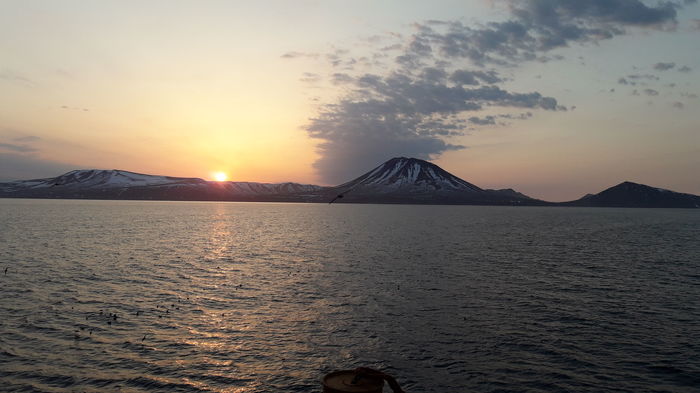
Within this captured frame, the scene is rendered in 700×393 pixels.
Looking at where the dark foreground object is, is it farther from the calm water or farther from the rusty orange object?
the calm water

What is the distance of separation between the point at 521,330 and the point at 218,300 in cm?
2686

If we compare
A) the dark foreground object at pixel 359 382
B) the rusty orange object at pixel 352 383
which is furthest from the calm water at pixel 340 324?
the dark foreground object at pixel 359 382

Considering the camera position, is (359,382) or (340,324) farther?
(340,324)

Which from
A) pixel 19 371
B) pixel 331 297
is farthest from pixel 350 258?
pixel 19 371

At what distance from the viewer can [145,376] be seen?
74.0 feet

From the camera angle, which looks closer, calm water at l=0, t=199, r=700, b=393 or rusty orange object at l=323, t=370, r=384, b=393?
rusty orange object at l=323, t=370, r=384, b=393

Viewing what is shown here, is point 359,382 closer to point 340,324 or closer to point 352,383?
point 352,383

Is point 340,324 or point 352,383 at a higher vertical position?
point 352,383

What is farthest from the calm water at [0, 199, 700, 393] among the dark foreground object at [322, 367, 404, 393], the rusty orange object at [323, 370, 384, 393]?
the dark foreground object at [322, 367, 404, 393]

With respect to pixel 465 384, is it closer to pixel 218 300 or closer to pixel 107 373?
pixel 107 373

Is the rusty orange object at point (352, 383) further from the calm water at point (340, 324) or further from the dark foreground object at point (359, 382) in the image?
the calm water at point (340, 324)

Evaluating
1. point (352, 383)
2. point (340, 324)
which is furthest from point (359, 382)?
point (340, 324)

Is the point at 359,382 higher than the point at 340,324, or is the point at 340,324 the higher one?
the point at 359,382

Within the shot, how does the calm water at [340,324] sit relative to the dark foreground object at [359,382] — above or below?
below
